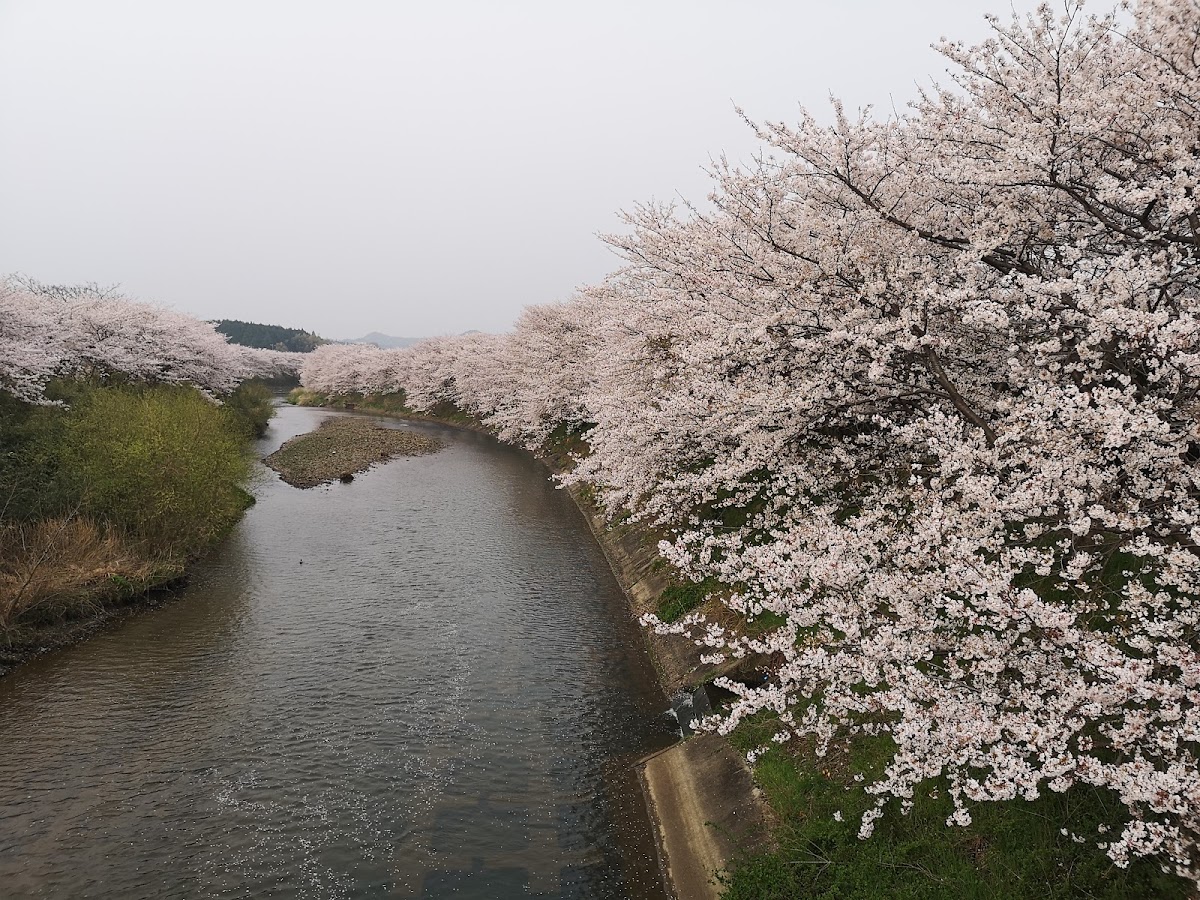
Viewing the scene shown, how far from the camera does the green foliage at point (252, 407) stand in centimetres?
4984

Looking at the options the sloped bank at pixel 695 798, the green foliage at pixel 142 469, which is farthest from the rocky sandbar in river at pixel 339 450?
the sloped bank at pixel 695 798

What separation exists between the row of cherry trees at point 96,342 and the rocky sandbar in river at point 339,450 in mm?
7146

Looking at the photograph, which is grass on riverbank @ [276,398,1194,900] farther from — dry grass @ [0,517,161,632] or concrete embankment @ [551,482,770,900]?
dry grass @ [0,517,161,632]

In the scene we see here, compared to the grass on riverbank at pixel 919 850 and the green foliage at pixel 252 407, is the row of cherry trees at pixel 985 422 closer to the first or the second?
the grass on riverbank at pixel 919 850

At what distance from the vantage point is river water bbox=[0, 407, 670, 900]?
32.3 ft

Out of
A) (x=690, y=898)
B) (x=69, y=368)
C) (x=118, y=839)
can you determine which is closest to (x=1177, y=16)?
(x=690, y=898)

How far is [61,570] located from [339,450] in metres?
32.1

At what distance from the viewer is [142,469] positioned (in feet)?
67.4

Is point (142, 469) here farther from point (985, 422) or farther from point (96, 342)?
point (985, 422)

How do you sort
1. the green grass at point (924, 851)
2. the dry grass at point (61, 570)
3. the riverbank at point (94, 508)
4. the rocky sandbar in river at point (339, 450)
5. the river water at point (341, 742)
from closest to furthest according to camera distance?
the green grass at point (924, 851) → the river water at point (341, 742) → the dry grass at point (61, 570) → the riverbank at point (94, 508) → the rocky sandbar in river at point (339, 450)

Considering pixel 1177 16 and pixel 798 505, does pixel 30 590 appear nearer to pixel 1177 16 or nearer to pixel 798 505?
pixel 798 505

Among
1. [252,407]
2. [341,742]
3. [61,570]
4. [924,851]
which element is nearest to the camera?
[924,851]

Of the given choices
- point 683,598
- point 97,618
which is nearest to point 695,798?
point 683,598

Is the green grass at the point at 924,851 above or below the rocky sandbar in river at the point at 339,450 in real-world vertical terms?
above
